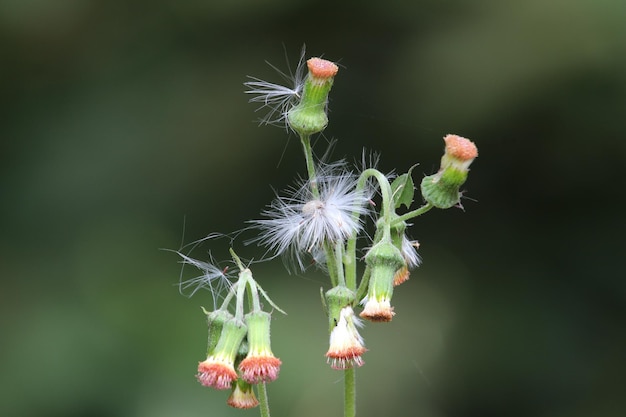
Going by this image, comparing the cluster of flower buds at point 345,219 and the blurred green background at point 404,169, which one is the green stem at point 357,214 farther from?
the blurred green background at point 404,169

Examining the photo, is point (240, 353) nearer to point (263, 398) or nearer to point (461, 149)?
point (263, 398)

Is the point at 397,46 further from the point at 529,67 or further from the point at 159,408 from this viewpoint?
the point at 159,408

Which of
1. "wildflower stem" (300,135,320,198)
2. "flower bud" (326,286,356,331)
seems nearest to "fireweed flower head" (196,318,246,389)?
"flower bud" (326,286,356,331)

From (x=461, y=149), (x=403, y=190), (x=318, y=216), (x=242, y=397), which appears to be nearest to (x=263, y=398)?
(x=242, y=397)

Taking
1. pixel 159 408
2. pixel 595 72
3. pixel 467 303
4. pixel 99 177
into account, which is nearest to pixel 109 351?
pixel 159 408

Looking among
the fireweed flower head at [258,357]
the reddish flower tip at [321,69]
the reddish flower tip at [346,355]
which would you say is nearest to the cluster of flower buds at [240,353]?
the fireweed flower head at [258,357]

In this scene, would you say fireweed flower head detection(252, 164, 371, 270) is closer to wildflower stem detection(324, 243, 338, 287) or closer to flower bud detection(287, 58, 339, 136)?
wildflower stem detection(324, 243, 338, 287)
